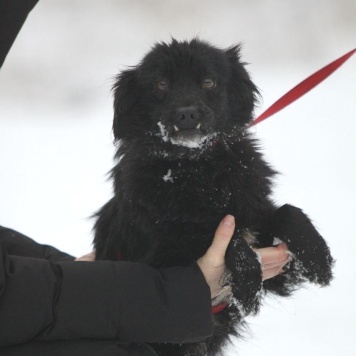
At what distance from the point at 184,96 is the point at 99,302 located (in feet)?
3.15

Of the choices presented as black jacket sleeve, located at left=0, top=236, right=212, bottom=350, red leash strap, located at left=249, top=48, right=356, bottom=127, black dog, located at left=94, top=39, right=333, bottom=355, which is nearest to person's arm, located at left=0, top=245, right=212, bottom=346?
black jacket sleeve, located at left=0, top=236, right=212, bottom=350

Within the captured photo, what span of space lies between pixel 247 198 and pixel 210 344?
654 millimetres

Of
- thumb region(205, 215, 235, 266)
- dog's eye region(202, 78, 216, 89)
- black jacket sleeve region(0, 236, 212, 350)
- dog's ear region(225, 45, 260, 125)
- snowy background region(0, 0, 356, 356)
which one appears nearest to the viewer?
black jacket sleeve region(0, 236, 212, 350)

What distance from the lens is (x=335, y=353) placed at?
3.11 m

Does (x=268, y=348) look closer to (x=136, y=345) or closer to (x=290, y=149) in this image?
(x=136, y=345)

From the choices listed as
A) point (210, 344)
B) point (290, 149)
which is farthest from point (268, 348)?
point (290, 149)

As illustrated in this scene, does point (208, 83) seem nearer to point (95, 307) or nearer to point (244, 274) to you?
point (244, 274)

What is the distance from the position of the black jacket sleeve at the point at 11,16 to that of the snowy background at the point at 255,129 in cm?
241

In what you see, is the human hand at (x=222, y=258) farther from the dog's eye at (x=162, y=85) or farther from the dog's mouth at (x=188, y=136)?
the dog's eye at (x=162, y=85)

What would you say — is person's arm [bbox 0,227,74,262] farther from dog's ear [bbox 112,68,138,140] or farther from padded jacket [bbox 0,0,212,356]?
padded jacket [bbox 0,0,212,356]

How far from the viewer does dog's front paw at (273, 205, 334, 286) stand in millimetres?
2066

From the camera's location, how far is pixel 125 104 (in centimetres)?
258

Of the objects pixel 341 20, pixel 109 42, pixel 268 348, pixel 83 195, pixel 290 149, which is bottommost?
pixel 268 348

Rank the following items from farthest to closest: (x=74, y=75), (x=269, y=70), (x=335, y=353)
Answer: (x=74, y=75) → (x=269, y=70) → (x=335, y=353)
